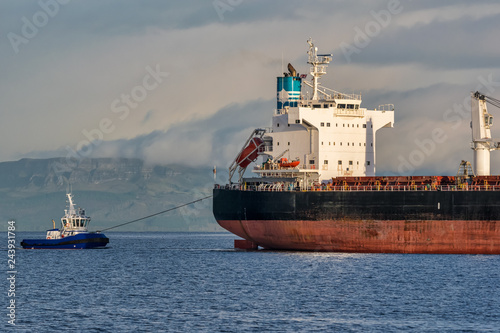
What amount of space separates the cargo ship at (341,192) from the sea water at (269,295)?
4.85 feet

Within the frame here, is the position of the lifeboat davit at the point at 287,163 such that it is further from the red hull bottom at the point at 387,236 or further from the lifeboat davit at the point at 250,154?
the lifeboat davit at the point at 250,154

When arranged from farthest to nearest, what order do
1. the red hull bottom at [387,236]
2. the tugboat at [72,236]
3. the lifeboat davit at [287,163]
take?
1. the tugboat at [72,236]
2. the lifeboat davit at [287,163]
3. the red hull bottom at [387,236]

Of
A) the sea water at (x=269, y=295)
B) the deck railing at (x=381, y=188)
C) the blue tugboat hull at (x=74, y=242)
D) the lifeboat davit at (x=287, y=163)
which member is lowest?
the sea water at (x=269, y=295)

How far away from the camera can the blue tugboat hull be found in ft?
243

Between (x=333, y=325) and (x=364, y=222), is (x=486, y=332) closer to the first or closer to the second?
(x=333, y=325)

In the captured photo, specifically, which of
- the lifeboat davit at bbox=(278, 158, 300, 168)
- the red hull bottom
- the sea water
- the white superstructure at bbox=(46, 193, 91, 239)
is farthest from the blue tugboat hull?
the lifeboat davit at bbox=(278, 158, 300, 168)

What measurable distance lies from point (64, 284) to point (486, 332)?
24.6m

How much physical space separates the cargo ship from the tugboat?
13.2m

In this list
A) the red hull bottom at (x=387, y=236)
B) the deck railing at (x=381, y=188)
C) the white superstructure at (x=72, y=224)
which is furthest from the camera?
the white superstructure at (x=72, y=224)

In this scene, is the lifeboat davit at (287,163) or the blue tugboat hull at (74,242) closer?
the lifeboat davit at (287,163)

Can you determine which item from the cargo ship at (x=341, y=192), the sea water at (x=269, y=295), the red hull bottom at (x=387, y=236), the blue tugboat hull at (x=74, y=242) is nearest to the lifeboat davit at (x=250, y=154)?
the cargo ship at (x=341, y=192)

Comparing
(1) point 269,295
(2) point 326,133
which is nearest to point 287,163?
(2) point 326,133

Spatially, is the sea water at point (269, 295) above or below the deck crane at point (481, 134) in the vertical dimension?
below

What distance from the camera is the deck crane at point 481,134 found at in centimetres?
6191
